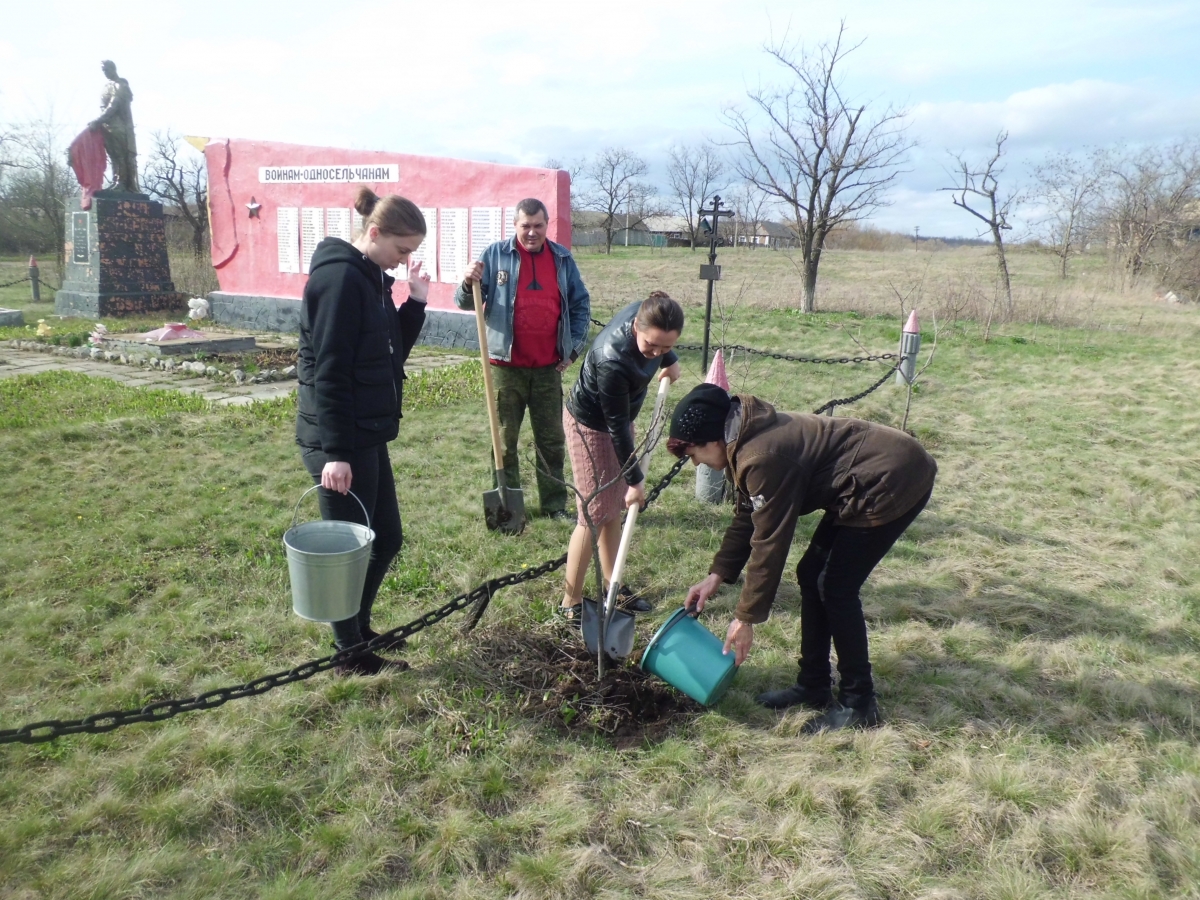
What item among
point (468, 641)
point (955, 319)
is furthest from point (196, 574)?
point (955, 319)

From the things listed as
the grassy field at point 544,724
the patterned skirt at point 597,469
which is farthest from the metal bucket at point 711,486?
the patterned skirt at point 597,469

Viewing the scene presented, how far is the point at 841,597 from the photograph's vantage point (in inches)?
113

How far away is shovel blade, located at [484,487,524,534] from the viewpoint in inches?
186

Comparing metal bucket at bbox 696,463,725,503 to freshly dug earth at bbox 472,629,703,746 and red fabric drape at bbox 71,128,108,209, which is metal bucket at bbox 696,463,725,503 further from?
red fabric drape at bbox 71,128,108,209

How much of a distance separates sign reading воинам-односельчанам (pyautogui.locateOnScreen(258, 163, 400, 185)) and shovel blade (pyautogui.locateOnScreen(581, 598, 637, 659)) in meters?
9.77

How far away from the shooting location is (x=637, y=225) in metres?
54.1

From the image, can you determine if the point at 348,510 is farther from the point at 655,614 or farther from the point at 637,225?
the point at 637,225

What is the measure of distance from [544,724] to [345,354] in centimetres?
152

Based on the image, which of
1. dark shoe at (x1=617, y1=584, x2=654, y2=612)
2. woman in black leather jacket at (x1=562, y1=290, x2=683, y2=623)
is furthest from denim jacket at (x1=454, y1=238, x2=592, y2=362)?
dark shoe at (x1=617, y1=584, x2=654, y2=612)

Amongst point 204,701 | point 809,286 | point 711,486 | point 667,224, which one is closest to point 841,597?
point 204,701

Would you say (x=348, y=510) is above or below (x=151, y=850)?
above

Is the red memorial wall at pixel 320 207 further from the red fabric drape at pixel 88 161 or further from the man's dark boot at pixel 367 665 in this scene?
the man's dark boot at pixel 367 665

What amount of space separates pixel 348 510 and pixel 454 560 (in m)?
1.48

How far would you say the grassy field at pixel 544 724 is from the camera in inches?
92.8
